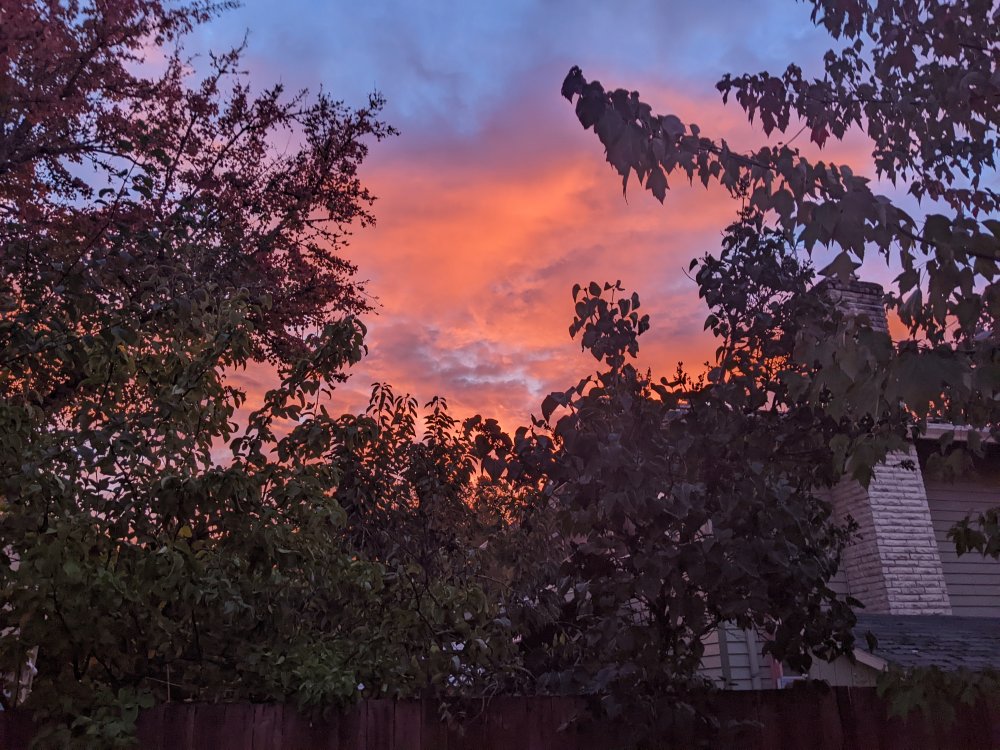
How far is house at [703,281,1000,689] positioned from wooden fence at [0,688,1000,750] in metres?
4.29

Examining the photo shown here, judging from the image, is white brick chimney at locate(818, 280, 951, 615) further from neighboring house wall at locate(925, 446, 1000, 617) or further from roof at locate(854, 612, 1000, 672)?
neighboring house wall at locate(925, 446, 1000, 617)

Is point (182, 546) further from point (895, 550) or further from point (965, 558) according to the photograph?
point (965, 558)

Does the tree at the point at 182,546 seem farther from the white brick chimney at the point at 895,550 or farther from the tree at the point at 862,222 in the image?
the white brick chimney at the point at 895,550

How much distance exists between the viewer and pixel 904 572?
1239cm

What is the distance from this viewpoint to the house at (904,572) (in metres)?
10.8

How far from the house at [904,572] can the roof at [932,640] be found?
0.09ft

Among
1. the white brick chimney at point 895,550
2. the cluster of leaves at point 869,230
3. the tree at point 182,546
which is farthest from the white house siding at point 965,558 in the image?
the tree at point 182,546

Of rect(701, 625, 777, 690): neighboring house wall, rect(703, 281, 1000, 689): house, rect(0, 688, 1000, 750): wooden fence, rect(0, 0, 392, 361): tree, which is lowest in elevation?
rect(0, 688, 1000, 750): wooden fence

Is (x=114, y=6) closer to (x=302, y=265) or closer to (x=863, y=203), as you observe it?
(x=302, y=265)

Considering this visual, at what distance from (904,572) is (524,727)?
30.2 ft

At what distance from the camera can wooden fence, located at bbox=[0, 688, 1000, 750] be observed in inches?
173

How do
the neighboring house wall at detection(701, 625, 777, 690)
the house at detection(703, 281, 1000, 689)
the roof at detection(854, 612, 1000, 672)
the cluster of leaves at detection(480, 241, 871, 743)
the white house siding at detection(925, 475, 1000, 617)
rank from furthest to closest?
1. the white house siding at detection(925, 475, 1000, 617)
2. the neighboring house wall at detection(701, 625, 777, 690)
3. the house at detection(703, 281, 1000, 689)
4. the roof at detection(854, 612, 1000, 672)
5. the cluster of leaves at detection(480, 241, 871, 743)

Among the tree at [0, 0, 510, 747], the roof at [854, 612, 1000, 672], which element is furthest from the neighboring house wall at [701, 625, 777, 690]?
the tree at [0, 0, 510, 747]

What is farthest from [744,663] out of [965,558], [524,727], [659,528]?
[659,528]
